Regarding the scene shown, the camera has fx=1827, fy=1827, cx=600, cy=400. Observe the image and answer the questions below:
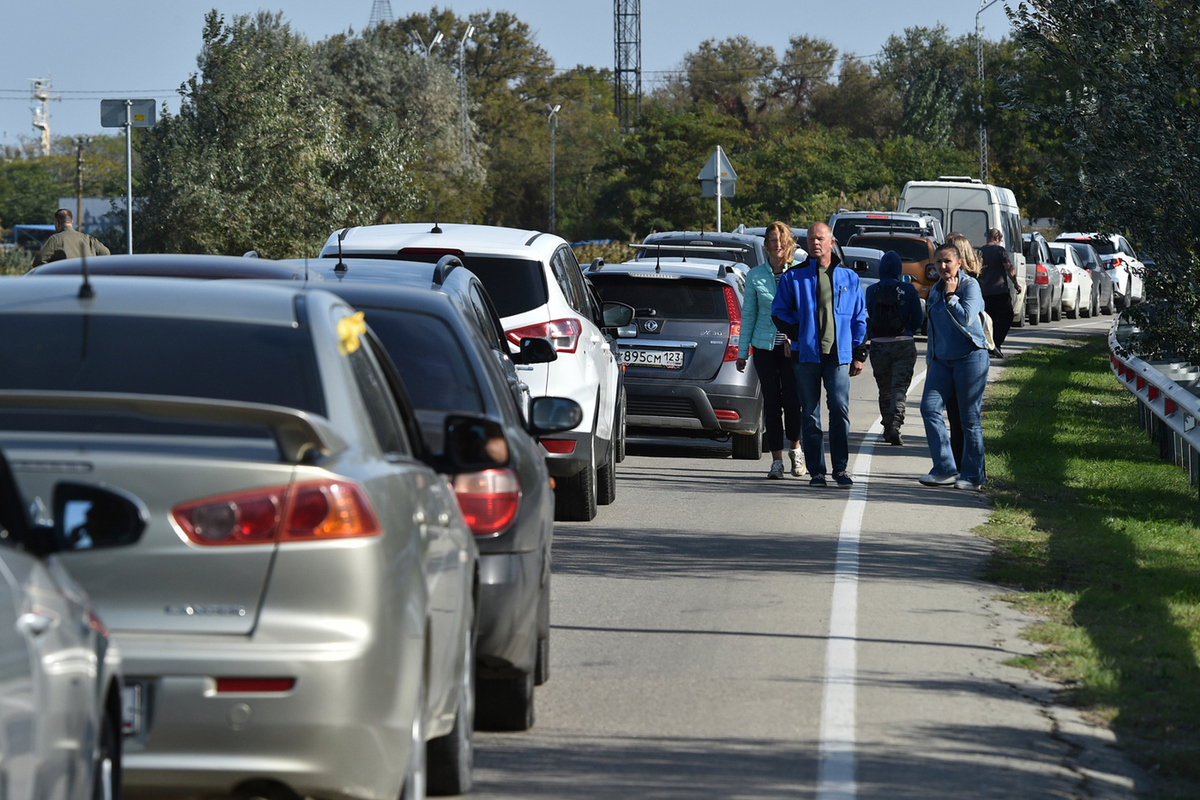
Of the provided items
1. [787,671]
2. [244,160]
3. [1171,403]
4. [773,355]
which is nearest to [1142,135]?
[1171,403]

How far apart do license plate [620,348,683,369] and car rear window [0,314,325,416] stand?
10744mm

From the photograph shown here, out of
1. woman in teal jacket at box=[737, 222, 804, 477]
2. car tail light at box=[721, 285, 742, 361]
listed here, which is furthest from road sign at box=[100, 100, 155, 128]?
woman in teal jacket at box=[737, 222, 804, 477]

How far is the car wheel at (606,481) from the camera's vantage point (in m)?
12.7

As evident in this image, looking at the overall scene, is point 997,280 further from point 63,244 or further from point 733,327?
point 63,244

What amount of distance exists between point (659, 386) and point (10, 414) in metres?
11.6

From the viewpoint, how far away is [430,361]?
21.6 feet

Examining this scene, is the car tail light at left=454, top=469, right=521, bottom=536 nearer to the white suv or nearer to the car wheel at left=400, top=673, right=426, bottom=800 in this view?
the car wheel at left=400, top=673, right=426, bottom=800

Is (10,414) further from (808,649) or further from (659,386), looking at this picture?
(659,386)

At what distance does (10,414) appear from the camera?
13.3 feet

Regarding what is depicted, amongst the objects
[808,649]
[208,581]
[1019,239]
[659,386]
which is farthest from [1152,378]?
[1019,239]

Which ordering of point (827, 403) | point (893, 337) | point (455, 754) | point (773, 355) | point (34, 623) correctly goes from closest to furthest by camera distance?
point (34, 623), point (455, 754), point (827, 403), point (773, 355), point (893, 337)

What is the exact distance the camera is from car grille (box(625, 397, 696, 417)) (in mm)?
15422

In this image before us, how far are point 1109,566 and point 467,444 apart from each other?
5.81 meters

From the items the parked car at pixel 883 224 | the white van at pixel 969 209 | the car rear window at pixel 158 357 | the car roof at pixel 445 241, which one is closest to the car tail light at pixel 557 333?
the car roof at pixel 445 241
